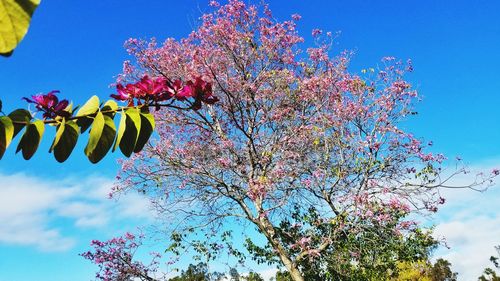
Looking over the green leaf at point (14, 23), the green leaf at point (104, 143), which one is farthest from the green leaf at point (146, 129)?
the green leaf at point (14, 23)

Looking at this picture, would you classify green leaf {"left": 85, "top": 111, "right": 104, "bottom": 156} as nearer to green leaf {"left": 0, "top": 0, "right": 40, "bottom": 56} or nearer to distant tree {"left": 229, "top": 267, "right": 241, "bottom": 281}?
green leaf {"left": 0, "top": 0, "right": 40, "bottom": 56}

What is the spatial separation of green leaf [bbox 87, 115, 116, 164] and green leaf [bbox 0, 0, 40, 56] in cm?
49

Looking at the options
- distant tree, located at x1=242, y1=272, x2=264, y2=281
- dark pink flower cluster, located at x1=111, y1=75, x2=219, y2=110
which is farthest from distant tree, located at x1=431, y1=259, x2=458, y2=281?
Result: dark pink flower cluster, located at x1=111, y1=75, x2=219, y2=110

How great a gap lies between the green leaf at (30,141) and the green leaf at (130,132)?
192mm

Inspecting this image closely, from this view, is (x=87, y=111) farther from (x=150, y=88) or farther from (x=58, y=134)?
(x=150, y=88)

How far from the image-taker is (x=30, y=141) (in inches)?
39.9

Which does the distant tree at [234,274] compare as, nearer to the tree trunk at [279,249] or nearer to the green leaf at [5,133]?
the tree trunk at [279,249]

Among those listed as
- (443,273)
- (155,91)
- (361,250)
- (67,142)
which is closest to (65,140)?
(67,142)

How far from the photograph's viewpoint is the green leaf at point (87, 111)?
1.09 metres

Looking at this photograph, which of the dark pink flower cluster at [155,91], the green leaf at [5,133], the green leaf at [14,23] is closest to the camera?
the green leaf at [14,23]

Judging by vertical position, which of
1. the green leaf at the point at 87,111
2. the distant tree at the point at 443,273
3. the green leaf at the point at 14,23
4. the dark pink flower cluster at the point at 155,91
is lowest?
the green leaf at the point at 14,23

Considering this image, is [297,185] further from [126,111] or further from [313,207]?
[126,111]

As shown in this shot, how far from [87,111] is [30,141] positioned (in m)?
0.15

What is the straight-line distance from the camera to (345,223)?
31.7 ft
